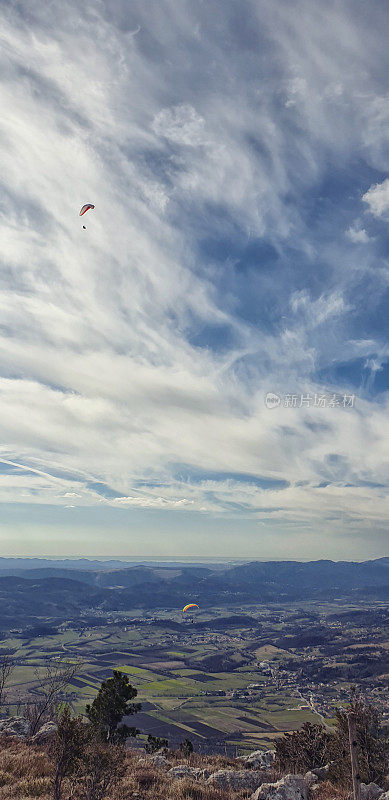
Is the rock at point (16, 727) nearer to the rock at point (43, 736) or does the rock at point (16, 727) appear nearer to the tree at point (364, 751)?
the rock at point (43, 736)

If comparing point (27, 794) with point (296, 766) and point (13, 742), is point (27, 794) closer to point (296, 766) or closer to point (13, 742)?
point (13, 742)

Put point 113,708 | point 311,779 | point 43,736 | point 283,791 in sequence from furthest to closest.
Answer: point 113,708
point 43,736
point 311,779
point 283,791

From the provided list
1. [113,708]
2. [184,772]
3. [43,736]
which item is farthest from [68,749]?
[113,708]

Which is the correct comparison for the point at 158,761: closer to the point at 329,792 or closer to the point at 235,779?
the point at 235,779

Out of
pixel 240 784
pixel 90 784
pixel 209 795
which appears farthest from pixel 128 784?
pixel 240 784

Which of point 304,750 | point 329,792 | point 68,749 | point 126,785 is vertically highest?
point 68,749

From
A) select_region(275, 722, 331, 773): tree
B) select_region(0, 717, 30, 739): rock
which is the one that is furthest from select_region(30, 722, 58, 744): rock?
select_region(275, 722, 331, 773): tree

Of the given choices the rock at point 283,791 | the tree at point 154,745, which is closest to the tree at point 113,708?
the tree at point 154,745
